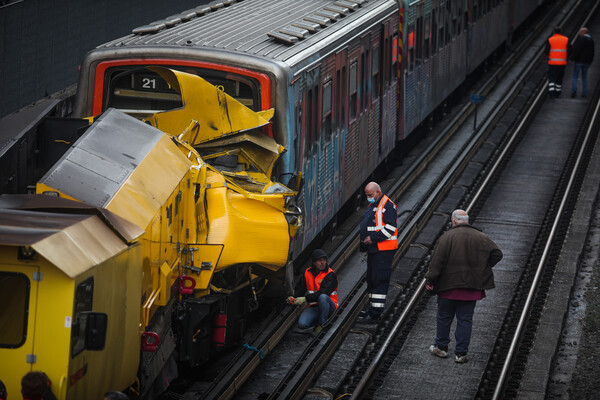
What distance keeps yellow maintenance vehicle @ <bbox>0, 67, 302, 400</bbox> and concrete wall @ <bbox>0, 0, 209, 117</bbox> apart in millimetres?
5537

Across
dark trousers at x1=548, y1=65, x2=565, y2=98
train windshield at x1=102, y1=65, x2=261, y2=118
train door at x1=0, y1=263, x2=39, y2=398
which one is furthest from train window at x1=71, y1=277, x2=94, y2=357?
dark trousers at x1=548, y1=65, x2=565, y2=98

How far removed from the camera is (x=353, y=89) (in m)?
14.9

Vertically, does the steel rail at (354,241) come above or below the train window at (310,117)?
below

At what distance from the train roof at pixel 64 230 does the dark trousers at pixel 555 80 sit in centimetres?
1815

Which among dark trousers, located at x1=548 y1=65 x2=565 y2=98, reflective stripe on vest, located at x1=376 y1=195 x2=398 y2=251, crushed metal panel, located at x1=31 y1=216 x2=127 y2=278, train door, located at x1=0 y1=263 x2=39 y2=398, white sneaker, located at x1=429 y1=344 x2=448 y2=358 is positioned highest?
crushed metal panel, located at x1=31 y1=216 x2=127 y2=278

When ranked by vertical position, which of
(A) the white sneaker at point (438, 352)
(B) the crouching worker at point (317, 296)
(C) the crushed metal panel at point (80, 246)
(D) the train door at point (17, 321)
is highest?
(C) the crushed metal panel at point (80, 246)

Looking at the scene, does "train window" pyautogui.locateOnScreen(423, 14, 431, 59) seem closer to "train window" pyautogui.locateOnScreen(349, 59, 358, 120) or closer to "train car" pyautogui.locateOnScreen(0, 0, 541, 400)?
"train car" pyautogui.locateOnScreen(0, 0, 541, 400)

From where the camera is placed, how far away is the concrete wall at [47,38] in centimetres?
1556

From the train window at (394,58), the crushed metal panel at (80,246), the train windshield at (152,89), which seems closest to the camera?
the crushed metal panel at (80,246)

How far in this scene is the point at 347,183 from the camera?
49.8 feet

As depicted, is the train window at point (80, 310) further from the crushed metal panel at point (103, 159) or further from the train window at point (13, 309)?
the crushed metal panel at point (103, 159)

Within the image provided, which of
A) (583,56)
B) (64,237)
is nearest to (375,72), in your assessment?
(64,237)

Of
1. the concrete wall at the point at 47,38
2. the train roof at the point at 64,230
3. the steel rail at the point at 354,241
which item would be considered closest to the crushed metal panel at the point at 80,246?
the train roof at the point at 64,230

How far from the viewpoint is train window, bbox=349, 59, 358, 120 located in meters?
14.7
